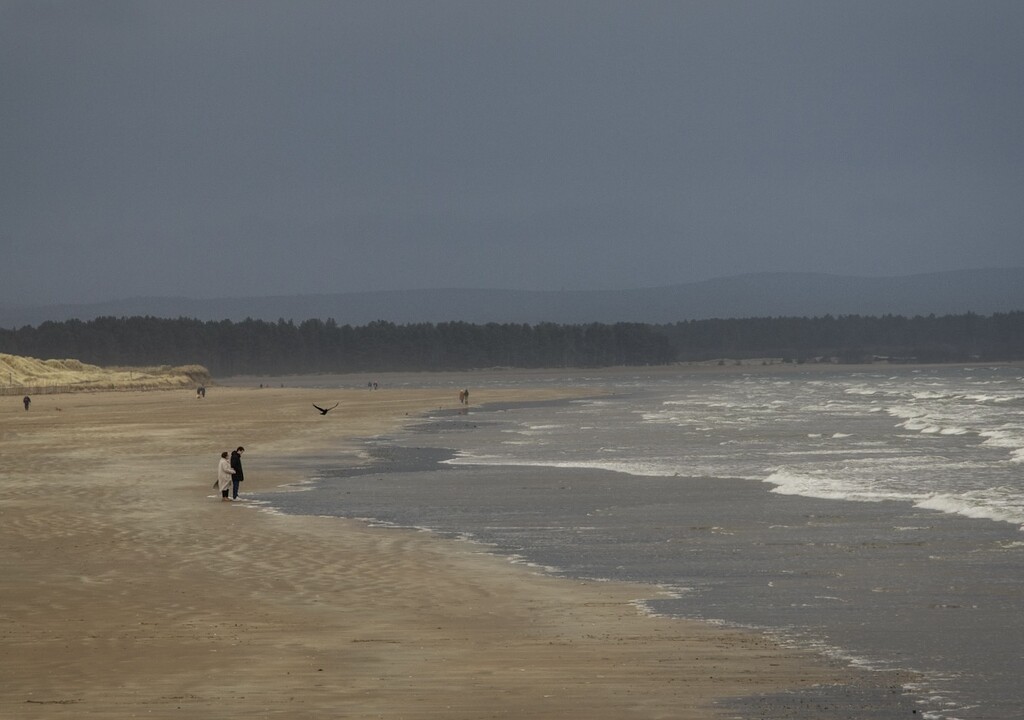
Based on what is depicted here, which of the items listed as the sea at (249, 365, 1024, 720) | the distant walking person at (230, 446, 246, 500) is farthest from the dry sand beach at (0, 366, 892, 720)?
the distant walking person at (230, 446, 246, 500)

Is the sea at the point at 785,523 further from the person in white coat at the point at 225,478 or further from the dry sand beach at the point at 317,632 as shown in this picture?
the person in white coat at the point at 225,478

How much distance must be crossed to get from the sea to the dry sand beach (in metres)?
0.77

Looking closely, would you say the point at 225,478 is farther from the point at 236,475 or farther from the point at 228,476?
the point at 236,475

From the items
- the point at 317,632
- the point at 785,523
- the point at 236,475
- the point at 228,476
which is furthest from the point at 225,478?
the point at 317,632

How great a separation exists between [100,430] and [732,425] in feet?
75.9

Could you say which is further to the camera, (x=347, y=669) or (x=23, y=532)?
(x=23, y=532)

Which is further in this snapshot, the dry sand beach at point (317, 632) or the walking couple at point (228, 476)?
the walking couple at point (228, 476)

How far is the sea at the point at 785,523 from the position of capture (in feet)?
37.8

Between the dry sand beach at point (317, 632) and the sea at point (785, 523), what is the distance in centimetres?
77

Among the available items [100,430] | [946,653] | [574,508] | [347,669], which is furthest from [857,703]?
[100,430]

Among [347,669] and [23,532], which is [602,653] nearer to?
[347,669]

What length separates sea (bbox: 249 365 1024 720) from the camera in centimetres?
1152

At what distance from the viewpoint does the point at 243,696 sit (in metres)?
9.84

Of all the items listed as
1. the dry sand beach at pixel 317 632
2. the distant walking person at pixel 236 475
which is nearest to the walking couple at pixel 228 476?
the distant walking person at pixel 236 475
